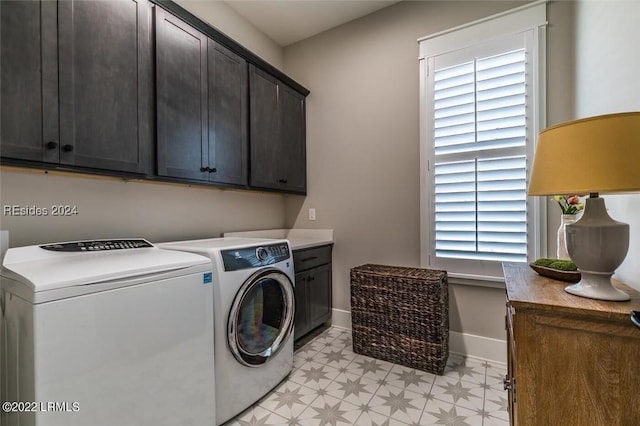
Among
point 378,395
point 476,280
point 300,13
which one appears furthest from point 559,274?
point 300,13

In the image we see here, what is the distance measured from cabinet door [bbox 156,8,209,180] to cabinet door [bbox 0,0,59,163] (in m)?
0.47

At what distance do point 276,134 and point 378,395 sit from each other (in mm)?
2167

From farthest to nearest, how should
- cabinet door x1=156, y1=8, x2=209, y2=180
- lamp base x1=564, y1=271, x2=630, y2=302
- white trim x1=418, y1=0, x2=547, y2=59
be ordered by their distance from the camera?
white trim x1=418, y1=0, x2=547, y2=59 → cabinet door x1=156, y1=8, x2=209, y2=180 → lamp base x1=564, y1=271, x2=630, y2=302

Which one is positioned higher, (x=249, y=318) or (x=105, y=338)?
(x=105, y=338)

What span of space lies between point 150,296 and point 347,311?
199cm

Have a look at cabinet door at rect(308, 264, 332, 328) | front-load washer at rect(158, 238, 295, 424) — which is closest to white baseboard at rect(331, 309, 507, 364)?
cabinet door at rect(308, 264, 332, 328)

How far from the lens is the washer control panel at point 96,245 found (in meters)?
1.33

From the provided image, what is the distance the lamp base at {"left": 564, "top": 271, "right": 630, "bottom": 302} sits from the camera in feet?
2.75

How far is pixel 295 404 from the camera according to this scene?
1.65 meters

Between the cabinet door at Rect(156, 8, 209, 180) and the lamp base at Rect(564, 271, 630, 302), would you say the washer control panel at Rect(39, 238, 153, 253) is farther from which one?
the lamp base at Rect(564, 271, 630, 302)

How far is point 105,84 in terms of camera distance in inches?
56.1

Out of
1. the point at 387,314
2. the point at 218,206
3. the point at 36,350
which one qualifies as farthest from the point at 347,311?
the point at 36,350

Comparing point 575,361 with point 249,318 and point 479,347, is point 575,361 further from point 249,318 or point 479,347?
point 479,347

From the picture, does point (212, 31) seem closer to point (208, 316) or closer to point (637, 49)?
point (208, 316)
